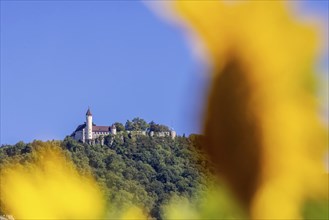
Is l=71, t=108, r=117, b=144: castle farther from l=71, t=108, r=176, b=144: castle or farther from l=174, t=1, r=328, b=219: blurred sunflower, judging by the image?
l=174, t=1, r=328, b=219: blurred sunflower

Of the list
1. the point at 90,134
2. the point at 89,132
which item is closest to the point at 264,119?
the point at 90,134

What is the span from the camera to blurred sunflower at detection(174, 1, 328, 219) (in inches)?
102

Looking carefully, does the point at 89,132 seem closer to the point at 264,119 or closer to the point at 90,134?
the point at 90,134

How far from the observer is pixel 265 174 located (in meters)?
2.61

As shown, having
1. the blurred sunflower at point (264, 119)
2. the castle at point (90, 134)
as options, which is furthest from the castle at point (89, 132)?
the blurred sunflower at point (264, 119)

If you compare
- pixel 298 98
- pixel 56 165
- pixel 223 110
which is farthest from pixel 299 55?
pixel 56 165

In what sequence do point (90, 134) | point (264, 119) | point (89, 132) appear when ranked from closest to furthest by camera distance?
point (264, 119) < point (90, 134) < point (89, 132)

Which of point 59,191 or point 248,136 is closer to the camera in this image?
point 248,136

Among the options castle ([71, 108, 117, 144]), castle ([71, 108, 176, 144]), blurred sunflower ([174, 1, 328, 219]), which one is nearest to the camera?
blurred sunflower ([174, 1, 328, 219])

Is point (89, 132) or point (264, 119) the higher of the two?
point (89, 132)

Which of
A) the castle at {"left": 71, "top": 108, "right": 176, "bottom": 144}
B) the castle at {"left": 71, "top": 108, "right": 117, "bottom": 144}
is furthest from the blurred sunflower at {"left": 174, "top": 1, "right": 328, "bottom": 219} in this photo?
the castle at {"left": 71, "top": 108, "right": 117, "bottom": 144}

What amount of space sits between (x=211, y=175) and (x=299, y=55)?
2.13ft

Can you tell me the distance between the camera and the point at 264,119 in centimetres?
257

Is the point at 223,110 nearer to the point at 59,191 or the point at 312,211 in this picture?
the point at 312,211
